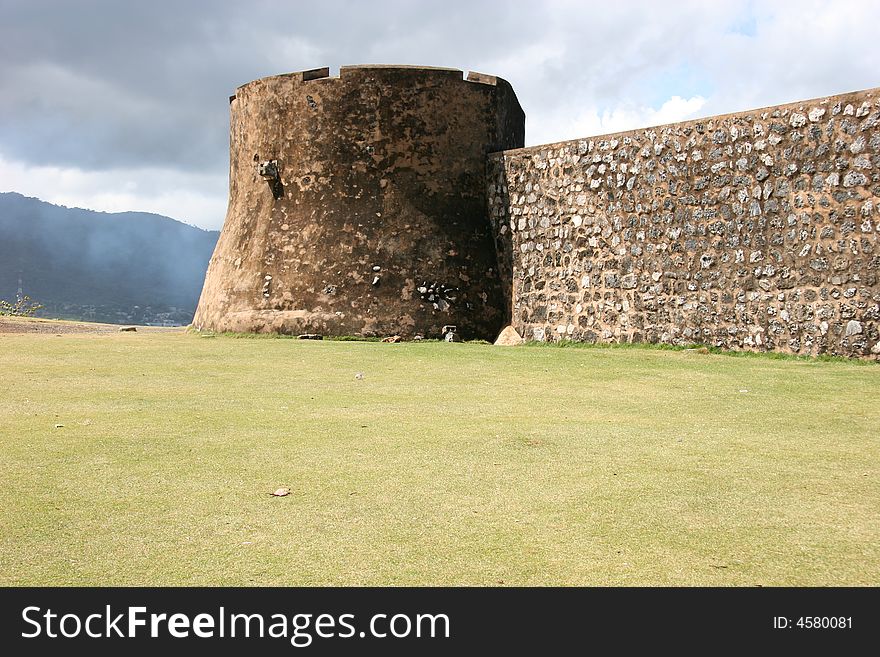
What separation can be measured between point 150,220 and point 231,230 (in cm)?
7171

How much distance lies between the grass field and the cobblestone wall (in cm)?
228

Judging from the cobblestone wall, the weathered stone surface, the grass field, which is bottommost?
the grass field

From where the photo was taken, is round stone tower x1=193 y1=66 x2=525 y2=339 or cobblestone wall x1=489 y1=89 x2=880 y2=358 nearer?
cobblestone wall x1=489 y1=89 x2=880 y2=358

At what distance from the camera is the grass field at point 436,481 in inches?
106

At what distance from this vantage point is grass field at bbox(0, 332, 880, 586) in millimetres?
2697

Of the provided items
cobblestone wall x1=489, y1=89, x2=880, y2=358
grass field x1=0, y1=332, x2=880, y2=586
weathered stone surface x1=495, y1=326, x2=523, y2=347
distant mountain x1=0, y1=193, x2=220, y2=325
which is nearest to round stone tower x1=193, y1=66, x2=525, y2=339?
weathered stone surface x1=495, y1=326, x2=523, y2=347

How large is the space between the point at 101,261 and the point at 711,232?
7090cm

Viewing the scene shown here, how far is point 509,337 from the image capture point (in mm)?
12828

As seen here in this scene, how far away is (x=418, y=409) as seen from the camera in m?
5.91

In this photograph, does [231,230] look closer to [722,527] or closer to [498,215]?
[498,215]

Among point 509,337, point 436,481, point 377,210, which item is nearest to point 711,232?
point 509,337

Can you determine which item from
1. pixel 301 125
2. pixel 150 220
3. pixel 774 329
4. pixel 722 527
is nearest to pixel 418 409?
pixel 722 527

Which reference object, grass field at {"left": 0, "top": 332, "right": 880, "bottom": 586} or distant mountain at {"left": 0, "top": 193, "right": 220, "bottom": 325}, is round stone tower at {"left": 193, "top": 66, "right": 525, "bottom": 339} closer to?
grass field at {"left": 0, "top": 332, "right": 880, "bottom": 586}

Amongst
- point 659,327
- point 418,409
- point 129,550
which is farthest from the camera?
point 659,327
